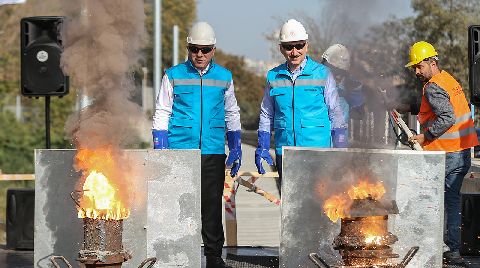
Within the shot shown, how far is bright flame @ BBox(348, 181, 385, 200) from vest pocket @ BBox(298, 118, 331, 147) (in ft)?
6.28

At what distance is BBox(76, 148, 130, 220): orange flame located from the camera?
847cm

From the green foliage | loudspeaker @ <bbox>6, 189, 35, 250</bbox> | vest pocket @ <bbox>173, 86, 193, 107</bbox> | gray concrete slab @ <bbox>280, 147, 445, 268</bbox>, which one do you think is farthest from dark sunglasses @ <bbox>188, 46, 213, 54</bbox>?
the green foliage

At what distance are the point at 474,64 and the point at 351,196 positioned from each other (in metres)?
4.12

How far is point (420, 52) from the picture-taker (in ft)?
Result: 35.2

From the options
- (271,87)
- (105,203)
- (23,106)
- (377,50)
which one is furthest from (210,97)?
(23,106)

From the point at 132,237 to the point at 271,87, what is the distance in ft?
6.10

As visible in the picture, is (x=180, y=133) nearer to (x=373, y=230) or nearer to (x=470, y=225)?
(x=373, y=230)

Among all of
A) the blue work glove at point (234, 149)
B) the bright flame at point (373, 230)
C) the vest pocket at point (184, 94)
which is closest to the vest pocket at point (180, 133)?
the vest pocket at point (184, 94)

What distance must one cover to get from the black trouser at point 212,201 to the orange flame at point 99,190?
5.67 feet

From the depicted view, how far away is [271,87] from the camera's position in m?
10.4

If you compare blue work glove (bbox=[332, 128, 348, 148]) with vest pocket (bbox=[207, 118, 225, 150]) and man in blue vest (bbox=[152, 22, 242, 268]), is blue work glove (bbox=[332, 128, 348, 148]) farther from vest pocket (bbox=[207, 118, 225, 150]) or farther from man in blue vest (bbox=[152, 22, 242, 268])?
vest pocket (bbox=[207, 118, 225, 150])

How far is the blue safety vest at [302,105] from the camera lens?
405 inches

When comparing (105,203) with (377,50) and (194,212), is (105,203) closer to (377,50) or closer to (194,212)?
(194,212)

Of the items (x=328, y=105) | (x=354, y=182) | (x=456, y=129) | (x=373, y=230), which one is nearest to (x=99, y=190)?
(x=354, y=182)
